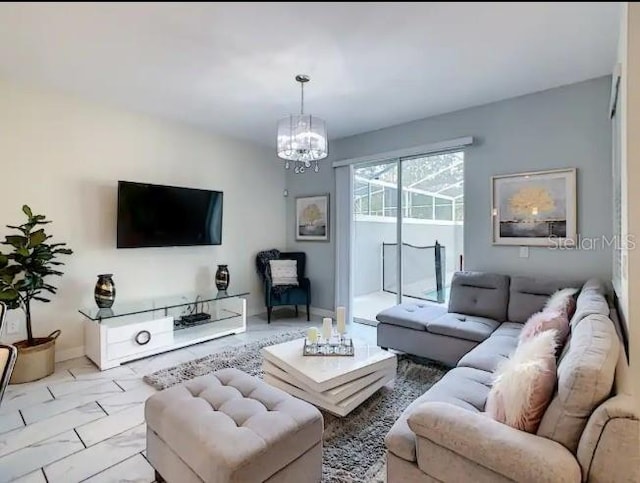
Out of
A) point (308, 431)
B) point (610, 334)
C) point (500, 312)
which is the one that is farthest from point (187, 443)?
point (500, 312)

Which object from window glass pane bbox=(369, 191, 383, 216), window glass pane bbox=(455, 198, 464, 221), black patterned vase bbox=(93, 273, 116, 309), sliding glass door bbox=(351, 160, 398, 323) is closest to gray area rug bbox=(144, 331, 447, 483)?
black patterned vase bbox=(93, 273, 116, 309)

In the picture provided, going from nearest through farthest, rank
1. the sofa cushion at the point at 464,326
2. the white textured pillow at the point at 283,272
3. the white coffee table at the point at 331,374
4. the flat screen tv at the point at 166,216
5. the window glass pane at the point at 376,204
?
the white coffee table at the point at 331,374, the sofa cushion at the point at 464,326, the flat screen tv at the point at 166,216, the window glass pane at the point at 376,204, the white textured pillow at the point at 283,272

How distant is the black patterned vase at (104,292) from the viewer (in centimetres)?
318

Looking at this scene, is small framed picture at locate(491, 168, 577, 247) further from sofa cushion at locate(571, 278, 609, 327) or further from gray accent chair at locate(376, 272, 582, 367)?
sofa cushion at locate(571, 278, 609, 327)

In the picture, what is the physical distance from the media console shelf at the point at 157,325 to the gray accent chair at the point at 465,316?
73.3 inches

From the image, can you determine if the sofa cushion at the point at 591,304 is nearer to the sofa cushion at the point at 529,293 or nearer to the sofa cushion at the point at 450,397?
the sofa cushion at the point at 529,293

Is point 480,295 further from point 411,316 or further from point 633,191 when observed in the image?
point 633,191

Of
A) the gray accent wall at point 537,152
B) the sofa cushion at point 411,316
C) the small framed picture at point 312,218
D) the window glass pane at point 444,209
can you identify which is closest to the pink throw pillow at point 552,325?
the sofa cushion at point 411,316

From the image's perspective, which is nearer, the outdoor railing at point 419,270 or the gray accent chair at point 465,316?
the gray accent chair at point 465,316

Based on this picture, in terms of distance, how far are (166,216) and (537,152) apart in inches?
147

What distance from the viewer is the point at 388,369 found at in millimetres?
2457

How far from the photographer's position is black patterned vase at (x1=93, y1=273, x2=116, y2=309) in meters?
3.18

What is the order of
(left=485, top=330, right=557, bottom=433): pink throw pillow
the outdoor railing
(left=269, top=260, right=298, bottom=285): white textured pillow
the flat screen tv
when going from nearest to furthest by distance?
(left=485, top=330, right=557, bottom=433): pink throw pillow
the flat screen tv
the outdoor railing
(left=269, top=260, right=298, bottom=285): white textured pillow

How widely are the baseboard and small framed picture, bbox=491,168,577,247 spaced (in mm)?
4151
